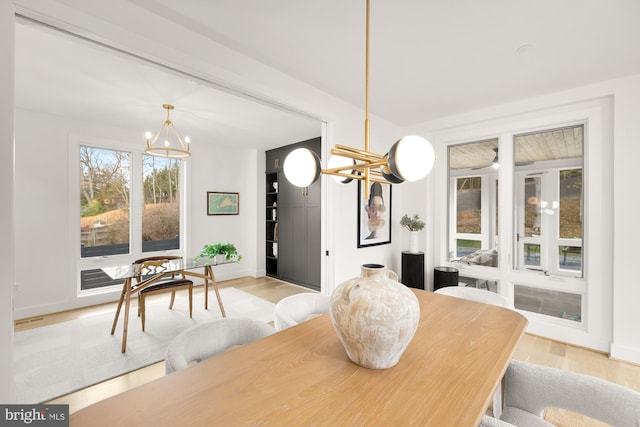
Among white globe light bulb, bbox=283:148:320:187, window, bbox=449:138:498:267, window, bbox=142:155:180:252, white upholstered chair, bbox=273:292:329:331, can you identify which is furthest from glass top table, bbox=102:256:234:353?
window, bbox=449:138:498:267

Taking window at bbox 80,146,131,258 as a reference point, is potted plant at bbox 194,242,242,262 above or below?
below

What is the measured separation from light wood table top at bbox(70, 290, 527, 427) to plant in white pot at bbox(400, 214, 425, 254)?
2.43 meters

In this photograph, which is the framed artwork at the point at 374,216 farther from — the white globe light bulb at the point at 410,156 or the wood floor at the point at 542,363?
the white globe light bulb at the point at 410,156

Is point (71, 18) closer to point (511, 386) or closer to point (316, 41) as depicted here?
point (316, 41)

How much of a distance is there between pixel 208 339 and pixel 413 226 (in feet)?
9.84

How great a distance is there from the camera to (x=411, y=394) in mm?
917

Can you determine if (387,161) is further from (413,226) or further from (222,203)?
(222,203)

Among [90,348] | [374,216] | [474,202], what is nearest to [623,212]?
[474,202]

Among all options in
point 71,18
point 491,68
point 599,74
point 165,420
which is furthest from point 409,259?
point 71,18

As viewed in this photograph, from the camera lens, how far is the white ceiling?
1.72 metres

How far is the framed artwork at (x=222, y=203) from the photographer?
5215 mm

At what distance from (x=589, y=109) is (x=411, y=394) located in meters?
3.41

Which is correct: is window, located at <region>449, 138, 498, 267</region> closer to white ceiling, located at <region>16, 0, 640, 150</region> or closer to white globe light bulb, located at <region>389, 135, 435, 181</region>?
white ceiling, located at <region>16, 0, 640, 150</region>

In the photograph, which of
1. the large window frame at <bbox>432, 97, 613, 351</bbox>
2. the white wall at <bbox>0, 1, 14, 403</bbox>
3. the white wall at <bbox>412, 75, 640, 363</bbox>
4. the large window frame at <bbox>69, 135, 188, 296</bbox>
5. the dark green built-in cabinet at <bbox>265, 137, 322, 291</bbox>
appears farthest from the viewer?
the dark green built-in cabinet at <bbox>265, 137, 322, 291</bbox>
